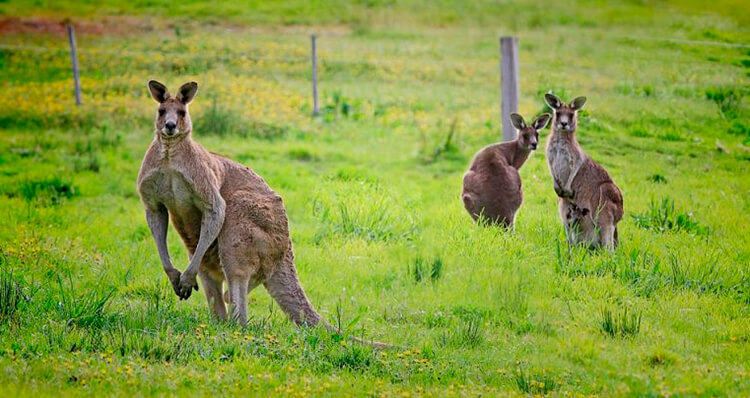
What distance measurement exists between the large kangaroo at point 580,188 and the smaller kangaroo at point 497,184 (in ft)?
1.75

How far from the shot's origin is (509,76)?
13.3 m

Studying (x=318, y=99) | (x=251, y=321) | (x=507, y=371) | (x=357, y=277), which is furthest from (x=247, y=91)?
(x=507, y=371)

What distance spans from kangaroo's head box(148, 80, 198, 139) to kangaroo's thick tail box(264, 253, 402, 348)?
135 centimetres

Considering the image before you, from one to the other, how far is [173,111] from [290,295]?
174 centimetres

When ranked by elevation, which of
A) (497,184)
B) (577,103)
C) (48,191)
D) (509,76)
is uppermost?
(509,76)

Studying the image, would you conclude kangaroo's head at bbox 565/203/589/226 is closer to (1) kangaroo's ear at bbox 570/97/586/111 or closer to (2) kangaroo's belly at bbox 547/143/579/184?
(2) kangaroo's belly at bbox 547/143/579/184

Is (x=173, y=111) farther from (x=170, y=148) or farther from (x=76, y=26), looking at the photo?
(x=76, y=26)

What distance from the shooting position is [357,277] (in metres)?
9.48

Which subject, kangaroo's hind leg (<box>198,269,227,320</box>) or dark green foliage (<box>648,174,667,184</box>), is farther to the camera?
dark green foliage (<box>648,174,667,184</box>)

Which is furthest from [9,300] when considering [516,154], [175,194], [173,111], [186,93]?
[516,154]

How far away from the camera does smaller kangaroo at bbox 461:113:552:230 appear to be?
1057cm

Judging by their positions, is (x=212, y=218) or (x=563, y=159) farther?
(x=563, y=159)

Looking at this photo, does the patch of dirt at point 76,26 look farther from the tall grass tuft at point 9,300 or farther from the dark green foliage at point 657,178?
the tall grass tuft at point 9,300

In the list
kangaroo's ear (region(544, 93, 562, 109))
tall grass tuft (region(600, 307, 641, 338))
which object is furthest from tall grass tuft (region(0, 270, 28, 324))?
kangaroo's ear (region(544, 93, 562, 109))
